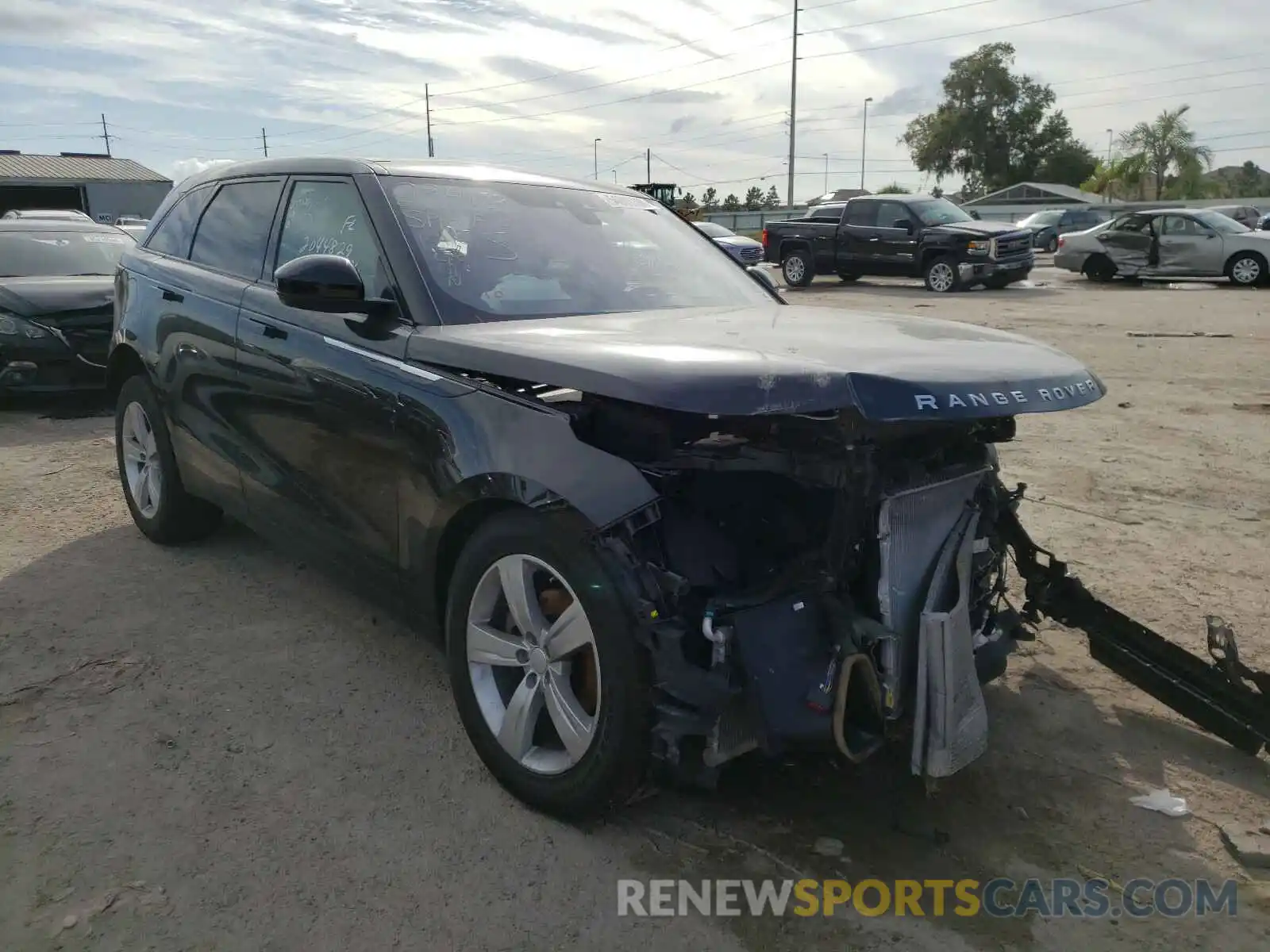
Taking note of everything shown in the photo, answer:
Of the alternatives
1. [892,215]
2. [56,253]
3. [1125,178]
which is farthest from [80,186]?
[1125,178]

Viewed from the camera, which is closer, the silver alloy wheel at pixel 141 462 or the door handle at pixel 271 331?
Answer: the door handle at pixel 271 331

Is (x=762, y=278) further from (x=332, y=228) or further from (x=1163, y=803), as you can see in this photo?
(x=1163, y=803)

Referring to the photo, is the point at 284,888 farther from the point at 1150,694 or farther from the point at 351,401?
the point at 1150,694

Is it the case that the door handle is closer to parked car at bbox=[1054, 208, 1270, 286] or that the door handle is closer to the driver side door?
parked car at bbox=[1054, 208, 1270, 286]

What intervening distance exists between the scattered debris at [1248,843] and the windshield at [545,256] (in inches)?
90.5

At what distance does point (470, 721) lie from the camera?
297 cm

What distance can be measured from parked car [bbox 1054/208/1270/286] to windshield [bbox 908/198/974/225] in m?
3.35

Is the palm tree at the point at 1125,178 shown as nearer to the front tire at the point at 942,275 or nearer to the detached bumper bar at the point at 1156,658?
the front tire at the point at 942,275

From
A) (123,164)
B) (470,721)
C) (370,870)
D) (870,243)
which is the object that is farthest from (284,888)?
(123,164)

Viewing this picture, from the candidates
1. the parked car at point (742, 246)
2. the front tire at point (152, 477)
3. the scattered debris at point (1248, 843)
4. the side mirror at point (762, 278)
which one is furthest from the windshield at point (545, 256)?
the parked car at point (742, 246)

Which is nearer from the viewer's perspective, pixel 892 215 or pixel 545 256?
pixel 545 256

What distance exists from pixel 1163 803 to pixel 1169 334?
Result: 37.0 ft

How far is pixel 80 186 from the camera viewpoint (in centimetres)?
4181

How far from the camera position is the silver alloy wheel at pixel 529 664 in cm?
267
